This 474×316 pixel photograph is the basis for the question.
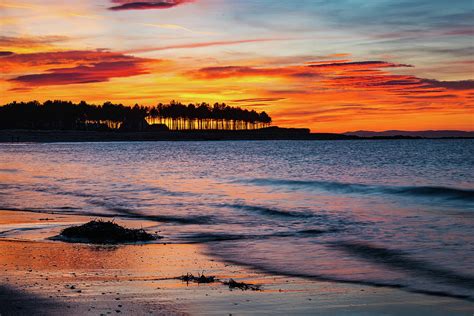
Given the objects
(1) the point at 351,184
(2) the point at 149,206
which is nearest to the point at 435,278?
(2) the point at 149,206

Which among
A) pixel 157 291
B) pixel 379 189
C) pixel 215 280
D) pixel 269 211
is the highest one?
pixel 157 291

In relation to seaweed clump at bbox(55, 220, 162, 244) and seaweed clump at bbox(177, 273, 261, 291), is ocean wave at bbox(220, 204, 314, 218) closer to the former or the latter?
seaweed clump at bbox(55, 220, 162, 244)

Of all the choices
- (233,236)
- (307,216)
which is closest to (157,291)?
(233,236)

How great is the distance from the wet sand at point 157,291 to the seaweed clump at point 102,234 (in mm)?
1641

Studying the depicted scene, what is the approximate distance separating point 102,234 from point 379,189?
25.4m

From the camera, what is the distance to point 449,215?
24484 millimetres

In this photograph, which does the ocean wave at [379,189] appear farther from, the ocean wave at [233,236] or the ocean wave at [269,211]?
the ocean wave at [233,236]

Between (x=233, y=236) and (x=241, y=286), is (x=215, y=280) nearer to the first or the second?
(x=241, y=286)

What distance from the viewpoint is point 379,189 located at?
38719mm

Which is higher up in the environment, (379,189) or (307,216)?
(307,216)

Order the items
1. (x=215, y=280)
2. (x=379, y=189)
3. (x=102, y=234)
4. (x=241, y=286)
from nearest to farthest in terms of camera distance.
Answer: (x=241, y=286) → (x=215, y=280) → (x=102, y=234) → (x=379, y=189)

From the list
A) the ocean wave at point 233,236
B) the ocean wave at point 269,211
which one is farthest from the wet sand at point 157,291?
the ocean wave at point 269,211

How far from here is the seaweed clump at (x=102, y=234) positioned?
1625 centimetres

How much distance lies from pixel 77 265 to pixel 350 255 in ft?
20.4
